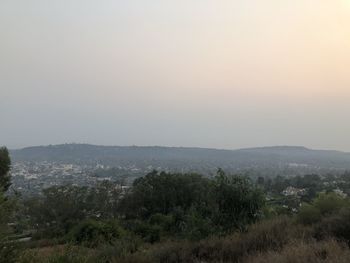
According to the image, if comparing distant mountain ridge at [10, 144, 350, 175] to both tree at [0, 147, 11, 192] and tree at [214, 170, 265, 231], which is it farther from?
tree at [214, 170, 265, 231]

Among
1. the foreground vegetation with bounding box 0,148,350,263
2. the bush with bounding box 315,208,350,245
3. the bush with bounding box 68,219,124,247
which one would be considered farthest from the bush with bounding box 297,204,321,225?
the bush with bounding box 68,219,124,247

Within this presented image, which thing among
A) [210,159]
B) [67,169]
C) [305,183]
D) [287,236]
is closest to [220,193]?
[287,236]

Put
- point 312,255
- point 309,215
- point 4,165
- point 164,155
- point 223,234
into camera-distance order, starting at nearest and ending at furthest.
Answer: point 312,255 → point 223,234 → point 309,215 → point 4,165 → point 164,155

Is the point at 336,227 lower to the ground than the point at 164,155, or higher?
lower

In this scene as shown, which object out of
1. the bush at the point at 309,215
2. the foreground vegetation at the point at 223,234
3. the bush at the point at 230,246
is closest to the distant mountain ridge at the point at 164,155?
the foreground vegetation at the point at 223,234

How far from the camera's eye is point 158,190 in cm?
4156

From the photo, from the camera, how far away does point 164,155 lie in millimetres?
156375

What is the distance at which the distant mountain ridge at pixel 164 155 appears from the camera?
468 feet

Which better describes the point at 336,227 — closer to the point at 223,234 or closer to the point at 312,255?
the point at 223,234

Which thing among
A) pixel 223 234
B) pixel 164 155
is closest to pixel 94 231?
pixel 223 234

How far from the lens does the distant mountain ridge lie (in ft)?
468

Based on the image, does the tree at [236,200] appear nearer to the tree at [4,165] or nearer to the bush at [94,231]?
the bush at [94,231]

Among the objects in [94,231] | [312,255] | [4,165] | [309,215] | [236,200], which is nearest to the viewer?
[312,255]

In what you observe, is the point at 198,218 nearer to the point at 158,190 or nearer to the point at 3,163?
the point at 3,163
